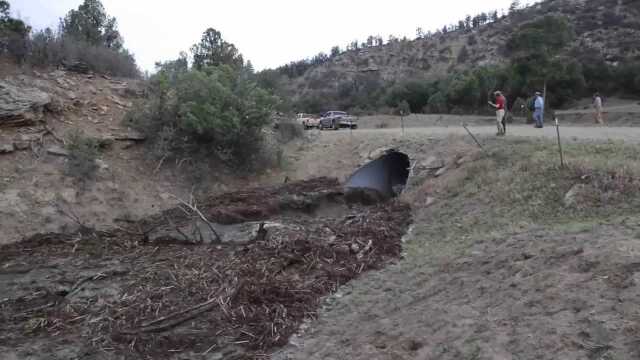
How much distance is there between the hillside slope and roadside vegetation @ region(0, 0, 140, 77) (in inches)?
534

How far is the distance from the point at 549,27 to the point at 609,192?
23.8m

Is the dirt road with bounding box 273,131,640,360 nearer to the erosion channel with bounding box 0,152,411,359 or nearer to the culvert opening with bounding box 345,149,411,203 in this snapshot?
the erosion channel with bounding box 0,152,411,359

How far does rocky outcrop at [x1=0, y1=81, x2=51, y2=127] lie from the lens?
13216mm

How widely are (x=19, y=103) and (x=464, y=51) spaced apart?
4736cm

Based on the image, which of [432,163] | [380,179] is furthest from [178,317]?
[380,179]

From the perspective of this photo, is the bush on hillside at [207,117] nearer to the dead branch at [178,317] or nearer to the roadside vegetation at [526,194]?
the roadside vegetation at [526,194]

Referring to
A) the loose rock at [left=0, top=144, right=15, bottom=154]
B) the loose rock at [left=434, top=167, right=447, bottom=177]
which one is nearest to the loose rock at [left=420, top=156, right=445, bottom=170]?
the loose rock at [left=434, top=167, right=447, bottom=177]

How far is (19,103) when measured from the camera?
44.5ft

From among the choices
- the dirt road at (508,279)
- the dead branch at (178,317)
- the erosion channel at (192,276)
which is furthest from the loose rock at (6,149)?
the dirt road at (508,279)

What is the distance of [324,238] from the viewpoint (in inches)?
404

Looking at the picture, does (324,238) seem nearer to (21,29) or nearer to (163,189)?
(163,189)

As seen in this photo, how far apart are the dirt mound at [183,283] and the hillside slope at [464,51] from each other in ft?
78.2

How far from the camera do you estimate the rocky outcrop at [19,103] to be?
13.2 m

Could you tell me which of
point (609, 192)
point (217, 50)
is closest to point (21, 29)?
point (217, 50)
